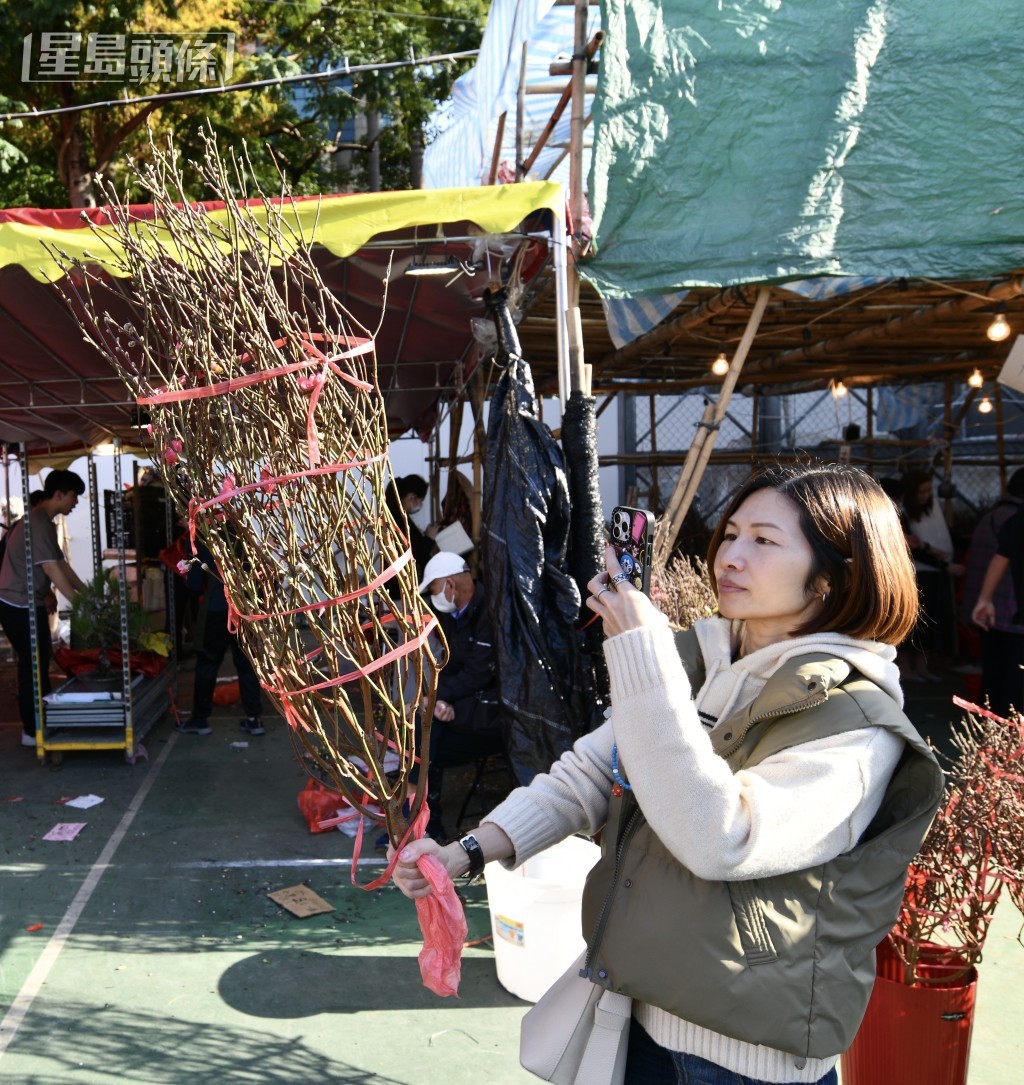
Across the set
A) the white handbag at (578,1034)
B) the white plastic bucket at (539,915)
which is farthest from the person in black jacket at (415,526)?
the white handbag at (578,1034)

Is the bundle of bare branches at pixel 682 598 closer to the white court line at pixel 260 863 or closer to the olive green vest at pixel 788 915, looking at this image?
the white court line at pixel 260 863

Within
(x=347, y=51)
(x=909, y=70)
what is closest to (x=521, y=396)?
(x=909, y=70)

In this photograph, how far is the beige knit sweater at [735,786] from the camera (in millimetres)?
1268

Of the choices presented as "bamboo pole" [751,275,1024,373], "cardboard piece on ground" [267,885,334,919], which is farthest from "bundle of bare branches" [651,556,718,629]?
"bamboo pole" [751,275,1024,373]

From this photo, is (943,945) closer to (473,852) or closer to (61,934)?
(473,852)

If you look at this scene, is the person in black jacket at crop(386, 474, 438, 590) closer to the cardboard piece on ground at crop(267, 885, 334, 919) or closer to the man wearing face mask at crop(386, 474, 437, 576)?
the man wearing face mask at crop(386, 474, 437, 576)

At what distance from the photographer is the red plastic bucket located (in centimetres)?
230

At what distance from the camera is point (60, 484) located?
20.1 feet

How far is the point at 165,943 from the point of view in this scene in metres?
3.65

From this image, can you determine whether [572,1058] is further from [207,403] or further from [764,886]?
[207,403]

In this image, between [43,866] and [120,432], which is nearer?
[43,866]

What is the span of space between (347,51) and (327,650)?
12.6 metres

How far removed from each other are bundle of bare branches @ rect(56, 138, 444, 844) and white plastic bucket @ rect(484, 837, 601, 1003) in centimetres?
141

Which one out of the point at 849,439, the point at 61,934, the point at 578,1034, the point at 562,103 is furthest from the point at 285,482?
the point at 849,439
